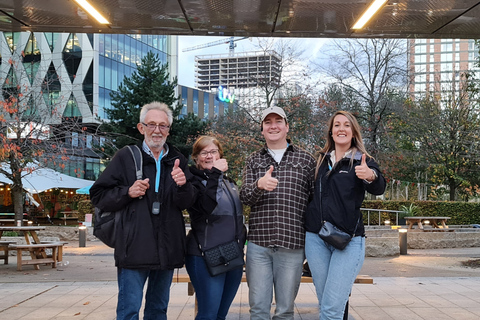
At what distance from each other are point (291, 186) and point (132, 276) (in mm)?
1333

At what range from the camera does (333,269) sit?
368 centimetres

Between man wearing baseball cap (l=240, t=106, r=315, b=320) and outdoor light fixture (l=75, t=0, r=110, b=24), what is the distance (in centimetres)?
197

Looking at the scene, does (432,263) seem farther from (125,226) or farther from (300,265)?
(125,226)

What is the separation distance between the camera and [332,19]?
507 cm

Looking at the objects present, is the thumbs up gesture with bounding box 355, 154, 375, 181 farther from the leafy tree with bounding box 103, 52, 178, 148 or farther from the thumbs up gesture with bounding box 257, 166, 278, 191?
the leafy tree with bounding box 103, 52, 178, 148

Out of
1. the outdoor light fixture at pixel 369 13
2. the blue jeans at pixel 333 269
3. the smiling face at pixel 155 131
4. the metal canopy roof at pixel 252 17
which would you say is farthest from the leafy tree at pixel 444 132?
the smiling face at pixel 155 131

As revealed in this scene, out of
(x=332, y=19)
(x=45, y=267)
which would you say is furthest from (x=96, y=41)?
(x=332, y=19)

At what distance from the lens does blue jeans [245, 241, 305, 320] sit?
3.95 meters

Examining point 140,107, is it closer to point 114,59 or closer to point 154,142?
point 114,59

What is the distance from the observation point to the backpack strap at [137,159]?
360 centimetres

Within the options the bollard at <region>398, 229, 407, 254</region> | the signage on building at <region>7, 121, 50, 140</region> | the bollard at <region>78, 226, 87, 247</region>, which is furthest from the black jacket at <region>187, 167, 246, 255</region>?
the bollard at <region>78, 226, 87, 247</region>

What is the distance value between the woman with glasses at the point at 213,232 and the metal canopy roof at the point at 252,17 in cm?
175

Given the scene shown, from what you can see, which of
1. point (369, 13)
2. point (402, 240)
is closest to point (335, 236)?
point (369, 13)

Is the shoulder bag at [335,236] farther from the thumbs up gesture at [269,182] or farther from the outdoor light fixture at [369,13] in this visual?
the outdoor light fixture at [369,13]
